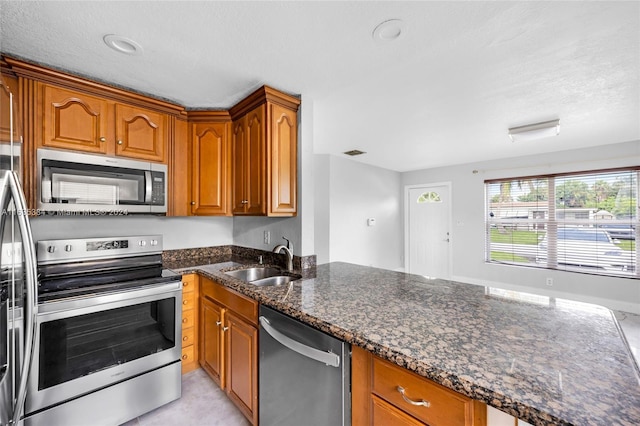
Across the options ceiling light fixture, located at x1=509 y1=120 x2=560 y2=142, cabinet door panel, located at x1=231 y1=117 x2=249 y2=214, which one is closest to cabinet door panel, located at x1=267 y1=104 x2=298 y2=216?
cabinet door panel, located at x1=231 y1=117 x2=249 y2=214

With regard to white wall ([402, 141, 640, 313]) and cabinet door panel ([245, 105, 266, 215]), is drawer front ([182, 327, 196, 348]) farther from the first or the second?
white wall ([402, 141, 640, 313])

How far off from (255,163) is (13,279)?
56.7 inches

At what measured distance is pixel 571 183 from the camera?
3.99 meters

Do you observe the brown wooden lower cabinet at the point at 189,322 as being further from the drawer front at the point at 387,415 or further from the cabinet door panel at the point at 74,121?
the drawer front at the point at 387,415

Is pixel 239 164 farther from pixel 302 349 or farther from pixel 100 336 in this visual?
pixel 302 349

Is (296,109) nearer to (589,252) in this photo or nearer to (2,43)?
(2,43)

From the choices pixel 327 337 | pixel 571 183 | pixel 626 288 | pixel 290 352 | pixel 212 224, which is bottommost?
pixel 626 288

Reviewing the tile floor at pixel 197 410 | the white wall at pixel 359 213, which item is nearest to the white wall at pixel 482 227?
the white wall at pixel 359 213

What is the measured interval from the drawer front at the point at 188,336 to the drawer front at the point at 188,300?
0.58 feet

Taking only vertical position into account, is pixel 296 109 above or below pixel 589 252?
above

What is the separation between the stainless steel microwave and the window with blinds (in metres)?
5.01

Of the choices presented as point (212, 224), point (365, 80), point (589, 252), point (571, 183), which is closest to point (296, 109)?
point (365, 80)

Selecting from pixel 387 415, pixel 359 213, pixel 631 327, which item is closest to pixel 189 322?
Answer: pixel 387 415

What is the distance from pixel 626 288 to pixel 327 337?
186 inches
